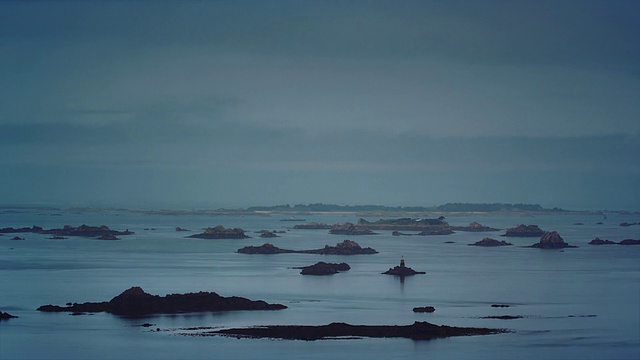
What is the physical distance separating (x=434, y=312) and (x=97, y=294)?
57.8 feet

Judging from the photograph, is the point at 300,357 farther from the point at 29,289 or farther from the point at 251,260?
the point at 251,260

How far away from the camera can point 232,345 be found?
35.4 meters

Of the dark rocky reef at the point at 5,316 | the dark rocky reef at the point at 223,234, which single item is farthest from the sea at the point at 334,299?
the dark rocky reef at the point at 223,234

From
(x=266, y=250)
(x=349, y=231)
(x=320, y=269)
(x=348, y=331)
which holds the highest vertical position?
(x=349, y=231)

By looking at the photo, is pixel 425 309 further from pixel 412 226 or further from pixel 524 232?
pixel 412 226

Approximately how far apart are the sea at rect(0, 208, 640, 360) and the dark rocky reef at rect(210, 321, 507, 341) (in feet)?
2.11

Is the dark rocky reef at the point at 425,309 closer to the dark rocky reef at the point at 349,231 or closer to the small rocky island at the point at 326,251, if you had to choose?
the small rocky island at the point at 326,251

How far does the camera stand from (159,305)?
142 feet

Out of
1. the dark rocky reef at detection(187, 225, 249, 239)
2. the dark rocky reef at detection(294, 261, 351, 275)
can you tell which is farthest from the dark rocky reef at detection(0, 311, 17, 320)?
the dark rocky reef at detection(187, 225, 249, 239)

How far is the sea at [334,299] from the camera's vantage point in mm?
35062

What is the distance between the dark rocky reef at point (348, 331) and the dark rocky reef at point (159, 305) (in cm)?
565

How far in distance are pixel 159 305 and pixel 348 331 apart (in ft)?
32.0

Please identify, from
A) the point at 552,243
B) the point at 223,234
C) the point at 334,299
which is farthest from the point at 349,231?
the point at 334,299

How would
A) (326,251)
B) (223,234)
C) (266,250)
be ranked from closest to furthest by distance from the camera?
1. (266,250)
2. (326,251)
3. (223,234)
